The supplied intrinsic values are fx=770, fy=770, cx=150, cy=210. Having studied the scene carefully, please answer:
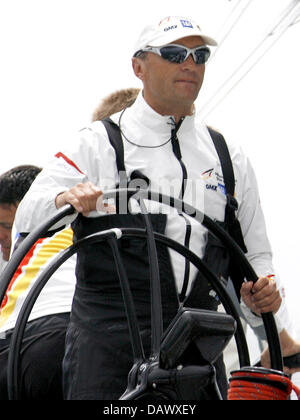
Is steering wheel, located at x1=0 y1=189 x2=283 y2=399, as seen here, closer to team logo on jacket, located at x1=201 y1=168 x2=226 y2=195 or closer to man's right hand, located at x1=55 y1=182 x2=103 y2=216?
man's right hand, located at x1=55 y1=182 x2=103 y2=216

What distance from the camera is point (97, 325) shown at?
223 centimetres

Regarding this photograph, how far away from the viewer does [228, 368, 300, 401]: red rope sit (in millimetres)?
1589

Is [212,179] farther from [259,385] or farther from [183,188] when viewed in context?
[259,385]

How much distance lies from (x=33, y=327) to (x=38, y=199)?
→ 0.69 m

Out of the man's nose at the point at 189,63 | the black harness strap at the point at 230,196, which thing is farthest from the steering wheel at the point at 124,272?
the man's nose at the point at 189,63

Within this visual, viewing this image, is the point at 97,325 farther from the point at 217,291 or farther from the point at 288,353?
the point at 288,353

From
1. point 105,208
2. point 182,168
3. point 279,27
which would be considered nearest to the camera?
point 105,208

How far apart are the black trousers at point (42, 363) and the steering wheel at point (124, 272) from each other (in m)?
0.67

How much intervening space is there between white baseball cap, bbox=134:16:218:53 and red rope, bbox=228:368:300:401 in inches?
47.9

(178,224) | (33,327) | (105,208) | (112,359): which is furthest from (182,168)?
(33,327)

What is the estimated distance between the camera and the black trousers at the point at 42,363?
2.60 m

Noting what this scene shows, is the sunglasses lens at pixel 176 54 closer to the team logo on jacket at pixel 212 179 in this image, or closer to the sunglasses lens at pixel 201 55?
the sunglasses lens at pixel 201 55

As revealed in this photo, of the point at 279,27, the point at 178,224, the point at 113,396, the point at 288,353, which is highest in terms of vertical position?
the point at 279,27

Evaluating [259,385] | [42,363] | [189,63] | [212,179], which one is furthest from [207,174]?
[259,385]
